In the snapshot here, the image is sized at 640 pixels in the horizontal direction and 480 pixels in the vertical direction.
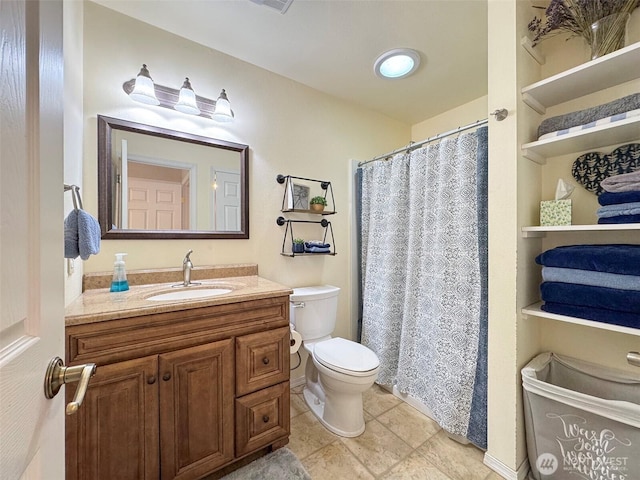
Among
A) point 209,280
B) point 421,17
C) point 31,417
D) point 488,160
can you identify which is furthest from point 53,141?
point 421,17

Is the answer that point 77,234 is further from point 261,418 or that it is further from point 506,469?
point 506,469

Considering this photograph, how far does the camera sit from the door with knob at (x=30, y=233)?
332mm

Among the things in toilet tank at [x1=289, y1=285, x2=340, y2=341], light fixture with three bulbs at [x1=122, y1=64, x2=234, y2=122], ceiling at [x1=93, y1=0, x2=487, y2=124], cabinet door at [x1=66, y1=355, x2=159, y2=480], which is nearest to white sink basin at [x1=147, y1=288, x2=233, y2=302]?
cabinet door at [x1=66, y1=355, x2=159, y2=480]

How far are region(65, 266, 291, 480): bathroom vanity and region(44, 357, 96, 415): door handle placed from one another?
58cm

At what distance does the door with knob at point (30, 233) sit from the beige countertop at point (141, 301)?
20.9 inches

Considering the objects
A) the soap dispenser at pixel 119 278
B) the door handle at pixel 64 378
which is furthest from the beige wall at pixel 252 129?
the door handle at pixel 64 378

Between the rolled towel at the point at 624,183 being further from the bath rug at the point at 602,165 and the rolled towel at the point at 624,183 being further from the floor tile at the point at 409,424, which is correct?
the floor tile at the point at 409,424

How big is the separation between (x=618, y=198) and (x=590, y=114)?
39 cm

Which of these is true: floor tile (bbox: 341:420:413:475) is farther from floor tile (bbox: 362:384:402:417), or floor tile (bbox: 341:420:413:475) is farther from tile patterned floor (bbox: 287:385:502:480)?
floor tile (bbox: 362:384:402:417)

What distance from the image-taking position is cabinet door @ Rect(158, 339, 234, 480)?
111 centimetres

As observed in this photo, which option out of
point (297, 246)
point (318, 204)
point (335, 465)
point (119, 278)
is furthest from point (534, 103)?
point (119, 278)

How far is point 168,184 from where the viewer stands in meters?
1.61

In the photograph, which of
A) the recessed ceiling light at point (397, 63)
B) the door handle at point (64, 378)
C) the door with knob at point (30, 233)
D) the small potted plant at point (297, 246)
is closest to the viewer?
the door with knob at point (30, 233)

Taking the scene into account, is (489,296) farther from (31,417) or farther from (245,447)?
(31,417)
